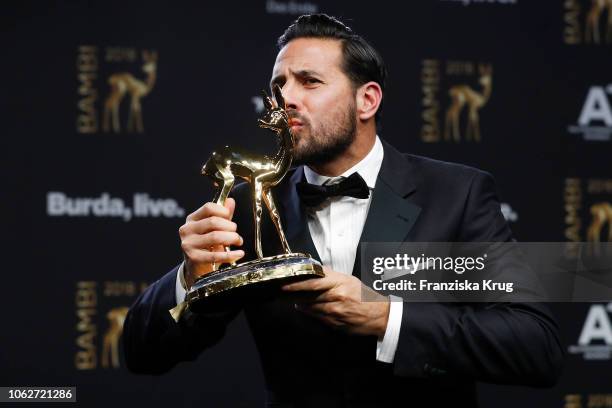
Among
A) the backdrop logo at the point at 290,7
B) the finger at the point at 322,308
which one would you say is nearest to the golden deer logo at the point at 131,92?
the backdrop logo at the point at 290,7

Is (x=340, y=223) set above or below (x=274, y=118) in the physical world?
below

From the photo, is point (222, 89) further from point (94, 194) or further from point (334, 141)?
point (334, 141)

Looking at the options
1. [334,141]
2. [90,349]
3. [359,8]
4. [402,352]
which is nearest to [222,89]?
[359,8]

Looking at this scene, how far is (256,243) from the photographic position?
1564mm

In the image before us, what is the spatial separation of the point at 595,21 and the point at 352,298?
7.04ft

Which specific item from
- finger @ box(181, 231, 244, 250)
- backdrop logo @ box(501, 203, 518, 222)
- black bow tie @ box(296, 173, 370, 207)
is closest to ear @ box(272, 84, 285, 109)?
black bow tie @ box(296, 173, 370, 207)

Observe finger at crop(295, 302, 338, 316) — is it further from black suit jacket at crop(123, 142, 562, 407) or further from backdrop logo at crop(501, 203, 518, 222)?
backdrop logo at crop(501, 203, 518, 222)

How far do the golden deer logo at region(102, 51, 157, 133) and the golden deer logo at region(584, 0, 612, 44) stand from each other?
1610 mm

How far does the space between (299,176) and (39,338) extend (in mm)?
1367

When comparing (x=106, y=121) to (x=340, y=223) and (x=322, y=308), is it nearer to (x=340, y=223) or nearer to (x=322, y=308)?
(x=340, y=223)

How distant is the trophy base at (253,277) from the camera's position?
4.69 feet

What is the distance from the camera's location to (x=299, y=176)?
206 cm

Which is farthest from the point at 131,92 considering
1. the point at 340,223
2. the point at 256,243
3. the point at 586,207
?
the point at 586,207

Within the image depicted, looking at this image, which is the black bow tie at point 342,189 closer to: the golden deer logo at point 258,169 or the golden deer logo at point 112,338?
the golden deer logo at point 258,169
